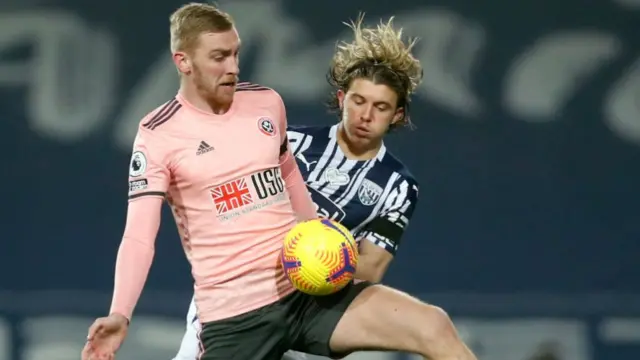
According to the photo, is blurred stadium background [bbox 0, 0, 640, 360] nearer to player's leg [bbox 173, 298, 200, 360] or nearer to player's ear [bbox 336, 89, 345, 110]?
player's ear [bbox 336, 89, 345, 110]

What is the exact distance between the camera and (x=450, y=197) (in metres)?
6.54

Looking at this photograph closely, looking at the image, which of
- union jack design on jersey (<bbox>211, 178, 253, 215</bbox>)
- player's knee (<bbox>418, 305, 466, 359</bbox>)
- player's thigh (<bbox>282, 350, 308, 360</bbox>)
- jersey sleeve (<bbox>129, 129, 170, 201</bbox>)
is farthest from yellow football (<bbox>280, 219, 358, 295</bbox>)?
player's thigh (<bbox>282, 350, 308, 360</bbox>)

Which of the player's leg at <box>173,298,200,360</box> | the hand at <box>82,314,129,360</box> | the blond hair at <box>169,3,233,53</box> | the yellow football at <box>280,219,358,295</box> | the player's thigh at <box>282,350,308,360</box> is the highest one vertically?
the blond hair at <box>169,3,233,53</box>

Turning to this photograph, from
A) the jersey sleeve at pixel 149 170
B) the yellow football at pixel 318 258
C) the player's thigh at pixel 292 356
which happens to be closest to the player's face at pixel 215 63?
the jersey sleeve at pixel 149 170

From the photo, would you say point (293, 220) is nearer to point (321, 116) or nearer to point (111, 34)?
point (321, 116)

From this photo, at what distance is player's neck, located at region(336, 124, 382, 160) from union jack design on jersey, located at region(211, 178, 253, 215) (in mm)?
921

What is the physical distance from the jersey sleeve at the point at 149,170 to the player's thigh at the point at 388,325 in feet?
2.37

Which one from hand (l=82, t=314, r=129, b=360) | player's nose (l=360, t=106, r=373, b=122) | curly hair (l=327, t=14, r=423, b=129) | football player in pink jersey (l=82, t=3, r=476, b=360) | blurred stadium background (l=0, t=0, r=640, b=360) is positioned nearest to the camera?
hand (l=82, t=314, r=129, b=360)

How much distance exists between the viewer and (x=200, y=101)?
3.81 metres

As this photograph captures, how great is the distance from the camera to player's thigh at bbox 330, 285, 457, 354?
360 centimetres

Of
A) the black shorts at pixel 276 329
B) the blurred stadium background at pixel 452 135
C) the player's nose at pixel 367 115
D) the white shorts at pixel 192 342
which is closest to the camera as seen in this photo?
the black shorts at pixel 276 329

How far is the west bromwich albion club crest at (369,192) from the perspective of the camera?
4.55m

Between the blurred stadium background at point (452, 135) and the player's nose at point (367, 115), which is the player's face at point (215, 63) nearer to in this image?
the player's nose at point (367, 115)

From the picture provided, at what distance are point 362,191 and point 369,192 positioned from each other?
1.1 inches
